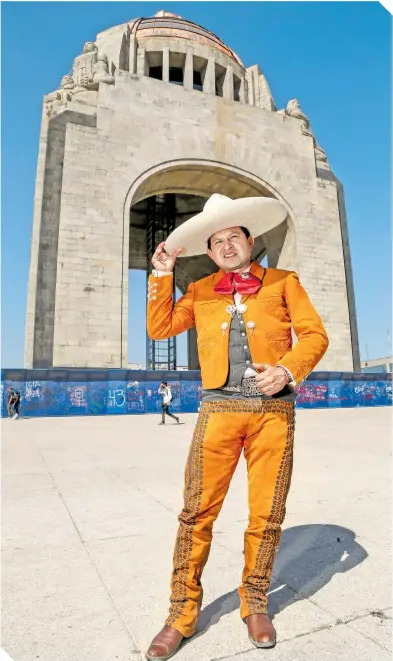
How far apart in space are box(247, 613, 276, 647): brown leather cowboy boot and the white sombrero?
1882 mm

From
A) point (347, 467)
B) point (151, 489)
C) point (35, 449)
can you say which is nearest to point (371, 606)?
point (151, 489)

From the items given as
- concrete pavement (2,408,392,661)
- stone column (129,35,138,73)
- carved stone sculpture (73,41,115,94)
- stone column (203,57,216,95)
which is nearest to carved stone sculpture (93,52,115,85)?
carved stone sculpture (73,41,115,94)

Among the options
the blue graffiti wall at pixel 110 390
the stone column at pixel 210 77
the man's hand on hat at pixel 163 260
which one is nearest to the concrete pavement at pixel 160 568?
the man's hand on hat at pixel 163 260

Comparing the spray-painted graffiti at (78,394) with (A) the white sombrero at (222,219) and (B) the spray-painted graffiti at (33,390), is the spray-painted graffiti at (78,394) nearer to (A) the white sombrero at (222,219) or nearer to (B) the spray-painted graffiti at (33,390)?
(B) the spray-painted graffiti at (33,390)

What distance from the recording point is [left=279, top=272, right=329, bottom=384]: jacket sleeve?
2104 mm

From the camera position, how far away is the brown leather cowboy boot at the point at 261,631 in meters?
1.80

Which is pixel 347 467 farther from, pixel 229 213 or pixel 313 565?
pixel 229 213

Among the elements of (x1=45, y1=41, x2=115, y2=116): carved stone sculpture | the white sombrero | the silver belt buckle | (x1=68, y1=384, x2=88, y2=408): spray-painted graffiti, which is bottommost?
(x1=68, y1=384, x2=88, y2=408): spray-painted graffiti

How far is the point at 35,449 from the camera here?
7629 mm

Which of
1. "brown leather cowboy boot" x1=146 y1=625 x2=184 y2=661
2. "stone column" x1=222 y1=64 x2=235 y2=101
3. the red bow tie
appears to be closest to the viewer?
"brown leather cowboy boot" x1=146 y1=625 x2=184 y2=661

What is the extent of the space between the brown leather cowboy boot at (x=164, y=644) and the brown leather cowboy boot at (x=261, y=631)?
Answer: 32 centimetres

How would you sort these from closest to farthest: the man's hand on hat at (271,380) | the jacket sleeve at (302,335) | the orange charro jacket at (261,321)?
the man's hand on hat at (271,380)
the jacket sleeve at (302,335)
the orange charro jacket at (261,321)

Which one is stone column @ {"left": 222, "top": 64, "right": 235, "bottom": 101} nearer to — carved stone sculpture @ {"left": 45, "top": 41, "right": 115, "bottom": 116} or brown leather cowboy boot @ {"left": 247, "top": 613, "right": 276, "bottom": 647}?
carved stone sculpture @ {"left": 45, "top": 41, "right": 115, "bottom": 116}

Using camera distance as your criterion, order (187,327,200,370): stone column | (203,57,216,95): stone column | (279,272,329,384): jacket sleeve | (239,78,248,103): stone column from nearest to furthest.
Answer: (279,272,329,384): jacket sleeve
(203,57,216,95): stone column
(239,78,248,103): stone column
(187,327,200,370): stone column
